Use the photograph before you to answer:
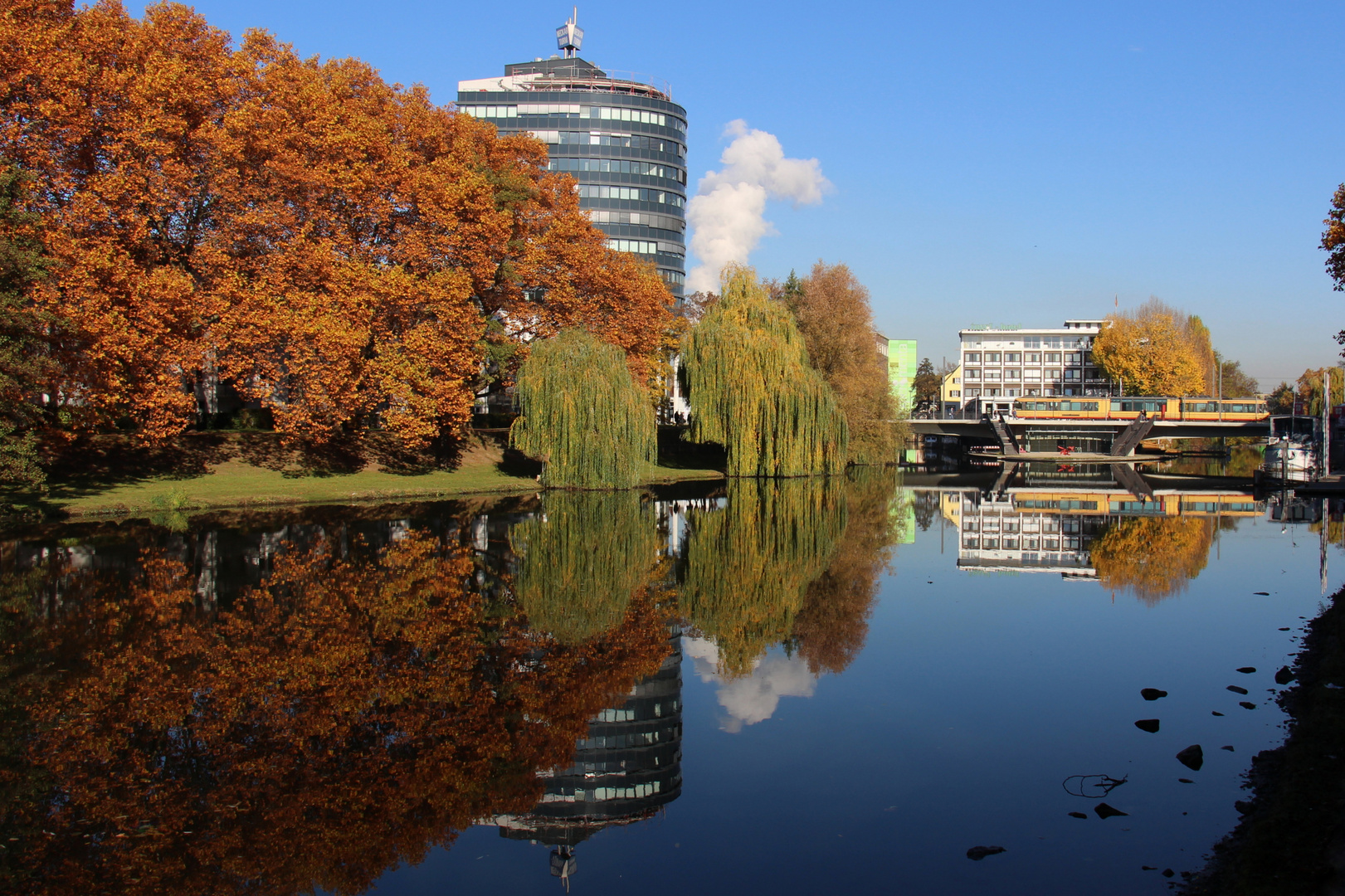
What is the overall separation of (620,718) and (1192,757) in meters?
5.47

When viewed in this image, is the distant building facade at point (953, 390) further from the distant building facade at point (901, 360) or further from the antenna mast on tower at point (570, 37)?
the antenna mast on tower at point (570, 37)

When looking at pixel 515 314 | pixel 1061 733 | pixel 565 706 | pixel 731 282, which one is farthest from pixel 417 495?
pixel 1061 733

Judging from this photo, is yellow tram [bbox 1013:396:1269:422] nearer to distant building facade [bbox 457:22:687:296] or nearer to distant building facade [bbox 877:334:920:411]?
distant building facade [bbox 457:22:687:296]

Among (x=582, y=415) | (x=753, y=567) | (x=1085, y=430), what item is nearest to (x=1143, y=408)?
(x=1085, y=430)

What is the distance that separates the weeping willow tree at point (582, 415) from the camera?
3666cm

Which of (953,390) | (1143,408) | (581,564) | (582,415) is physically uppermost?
(953,390)

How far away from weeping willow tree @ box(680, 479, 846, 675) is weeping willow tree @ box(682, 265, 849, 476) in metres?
8.99

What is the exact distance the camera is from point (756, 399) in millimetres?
44688

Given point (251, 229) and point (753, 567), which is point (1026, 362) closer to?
point (251, 229)

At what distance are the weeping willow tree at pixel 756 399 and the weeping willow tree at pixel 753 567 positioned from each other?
354 inches

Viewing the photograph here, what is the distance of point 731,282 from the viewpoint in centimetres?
4934

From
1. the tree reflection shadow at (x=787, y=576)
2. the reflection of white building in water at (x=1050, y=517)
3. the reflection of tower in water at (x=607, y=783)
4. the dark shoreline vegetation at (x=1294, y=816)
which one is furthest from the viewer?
the reflection of white building in water at (x=1050, y=517)

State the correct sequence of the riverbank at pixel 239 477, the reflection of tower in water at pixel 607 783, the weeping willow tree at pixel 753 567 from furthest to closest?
the riverbank at pixel 239 477
the weeping willow tree at pixel 753 567
the reflection of tower in water at pixel 607 783

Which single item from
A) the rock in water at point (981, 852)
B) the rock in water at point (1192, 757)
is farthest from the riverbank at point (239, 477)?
the rock in water at point (1192, 757)
